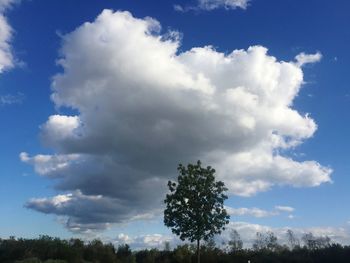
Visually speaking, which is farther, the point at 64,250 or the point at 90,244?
the point at 90,244

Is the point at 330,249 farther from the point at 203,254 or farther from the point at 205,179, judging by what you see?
the point at 205,179

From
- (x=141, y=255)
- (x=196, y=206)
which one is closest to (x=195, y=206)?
(x=196, y=206)

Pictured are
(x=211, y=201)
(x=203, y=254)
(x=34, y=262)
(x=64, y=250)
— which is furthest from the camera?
(x=203, y=254)

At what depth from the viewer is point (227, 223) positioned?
4238cm

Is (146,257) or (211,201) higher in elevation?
(211,201)

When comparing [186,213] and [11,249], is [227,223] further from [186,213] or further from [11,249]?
[11,249]

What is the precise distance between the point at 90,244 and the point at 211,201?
869 inches

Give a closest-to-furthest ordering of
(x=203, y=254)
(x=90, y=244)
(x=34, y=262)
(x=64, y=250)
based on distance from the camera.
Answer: (x=34, y=262) < (x=64, y=250) < (x=203, y=254) < (x=90, y=244)

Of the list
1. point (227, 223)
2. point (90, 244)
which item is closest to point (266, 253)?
point (227, 223)

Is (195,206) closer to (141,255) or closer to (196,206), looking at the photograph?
(196,206)

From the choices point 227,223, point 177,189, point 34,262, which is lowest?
point 34,262

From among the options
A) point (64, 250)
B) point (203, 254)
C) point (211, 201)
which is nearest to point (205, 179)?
point (211, 201)

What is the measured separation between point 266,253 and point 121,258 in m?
16.8

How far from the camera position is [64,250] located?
50188 mm
